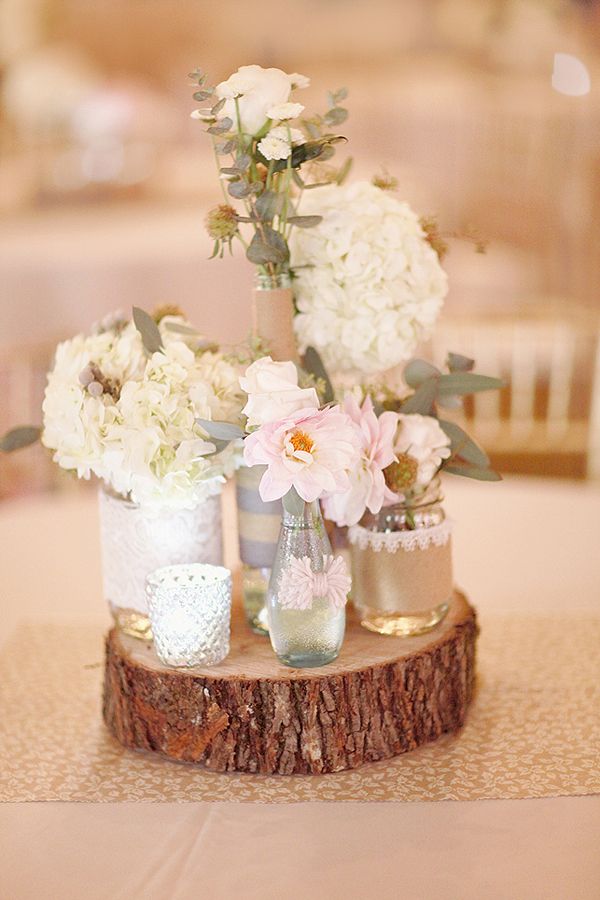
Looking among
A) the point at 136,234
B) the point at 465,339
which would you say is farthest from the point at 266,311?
the point at 136,234

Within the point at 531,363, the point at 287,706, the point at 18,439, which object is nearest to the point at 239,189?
the point at 18,439

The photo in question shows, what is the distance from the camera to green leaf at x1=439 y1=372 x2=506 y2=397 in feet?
3.91

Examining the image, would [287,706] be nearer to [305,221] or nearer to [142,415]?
[142,415]

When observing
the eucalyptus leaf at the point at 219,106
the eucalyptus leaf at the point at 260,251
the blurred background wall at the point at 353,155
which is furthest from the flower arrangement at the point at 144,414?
the blurred background wall at the point at 353,155

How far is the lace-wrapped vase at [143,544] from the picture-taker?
1.19 meters

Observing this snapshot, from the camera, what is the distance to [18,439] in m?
1.26

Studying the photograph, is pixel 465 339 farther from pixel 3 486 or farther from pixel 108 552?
pixel 108 552

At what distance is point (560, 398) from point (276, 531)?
1951 millimetres

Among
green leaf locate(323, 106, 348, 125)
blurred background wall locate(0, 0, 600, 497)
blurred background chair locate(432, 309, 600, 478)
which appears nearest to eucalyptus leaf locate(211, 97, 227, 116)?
green leaf locate(323, 106, 348, 125)

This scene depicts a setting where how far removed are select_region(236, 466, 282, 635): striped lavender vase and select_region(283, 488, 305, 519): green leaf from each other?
0.41 ft

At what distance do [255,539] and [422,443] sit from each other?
21cm

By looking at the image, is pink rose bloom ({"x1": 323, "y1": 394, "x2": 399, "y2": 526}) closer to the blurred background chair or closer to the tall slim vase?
the tall slim vase

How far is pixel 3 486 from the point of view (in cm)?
265

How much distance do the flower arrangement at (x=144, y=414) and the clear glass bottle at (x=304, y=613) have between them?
4.3 inches
